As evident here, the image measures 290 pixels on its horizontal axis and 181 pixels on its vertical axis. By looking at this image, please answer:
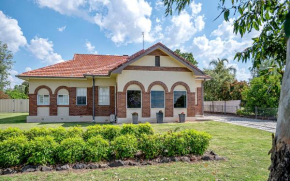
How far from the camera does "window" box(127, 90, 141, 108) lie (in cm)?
1546

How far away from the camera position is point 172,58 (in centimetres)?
1614

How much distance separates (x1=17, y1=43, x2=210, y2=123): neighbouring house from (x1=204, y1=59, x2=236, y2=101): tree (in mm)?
12664

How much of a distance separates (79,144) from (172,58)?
1225 cm

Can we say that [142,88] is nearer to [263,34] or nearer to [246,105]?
[246,105]

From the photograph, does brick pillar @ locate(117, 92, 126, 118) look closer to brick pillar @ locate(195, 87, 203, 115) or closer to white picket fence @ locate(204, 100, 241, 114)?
brick pillar @ locate(195, 87, 203, 115)

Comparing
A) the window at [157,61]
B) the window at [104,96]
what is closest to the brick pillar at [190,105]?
the window at [157,61]

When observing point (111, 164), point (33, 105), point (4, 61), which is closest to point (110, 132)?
point (111, 164)

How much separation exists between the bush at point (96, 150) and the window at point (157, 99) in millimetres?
10334

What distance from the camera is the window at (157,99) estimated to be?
16.0 m

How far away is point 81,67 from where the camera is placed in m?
18.8

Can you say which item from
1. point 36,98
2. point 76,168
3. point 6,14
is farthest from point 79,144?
point 6,14

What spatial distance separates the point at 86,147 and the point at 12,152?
1985mm

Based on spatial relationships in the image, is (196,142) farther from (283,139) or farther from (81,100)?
(81,100)

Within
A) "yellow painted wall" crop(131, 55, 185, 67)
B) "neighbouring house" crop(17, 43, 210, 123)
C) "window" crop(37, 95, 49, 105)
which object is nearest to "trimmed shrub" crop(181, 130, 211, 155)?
"neighbouring house" crop(17, 43, 210, 123)
